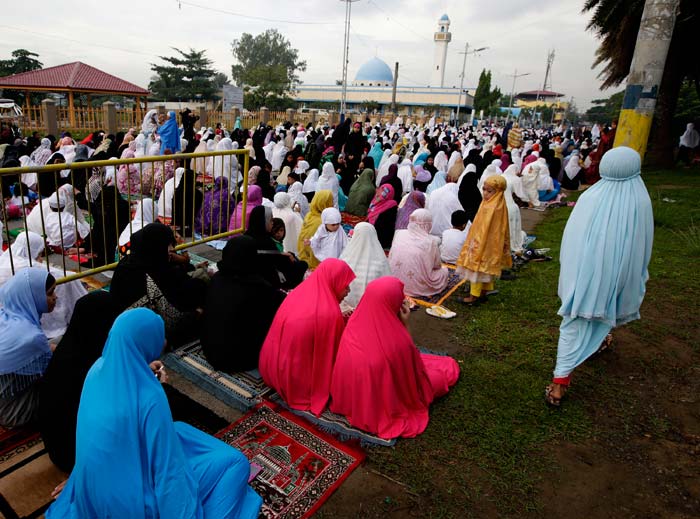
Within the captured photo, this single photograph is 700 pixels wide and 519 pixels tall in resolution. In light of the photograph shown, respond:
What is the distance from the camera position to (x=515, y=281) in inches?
205

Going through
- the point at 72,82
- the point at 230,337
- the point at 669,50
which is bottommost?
the point at 230,337

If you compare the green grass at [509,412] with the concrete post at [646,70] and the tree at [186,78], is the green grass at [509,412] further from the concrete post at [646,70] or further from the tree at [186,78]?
the tree at [186,78]

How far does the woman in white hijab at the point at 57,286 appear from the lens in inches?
122

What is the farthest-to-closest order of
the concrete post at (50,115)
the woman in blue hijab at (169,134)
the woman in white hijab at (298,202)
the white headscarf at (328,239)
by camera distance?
1. the concrete post at (50,115)
2. the woman in blue hijab at (169,134)
3. the woman in white hijab at (298,202)
4. the white headscarf at (328,239)

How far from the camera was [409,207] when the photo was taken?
6.18 m

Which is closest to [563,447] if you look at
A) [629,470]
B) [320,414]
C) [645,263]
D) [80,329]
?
[629,470]

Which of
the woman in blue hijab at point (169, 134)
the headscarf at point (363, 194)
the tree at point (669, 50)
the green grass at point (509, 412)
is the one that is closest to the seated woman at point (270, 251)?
the green grass at point (509, 412)

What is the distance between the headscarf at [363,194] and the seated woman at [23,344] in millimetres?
5558

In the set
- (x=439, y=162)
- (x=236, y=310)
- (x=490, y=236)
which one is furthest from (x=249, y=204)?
(x=439, y=162)

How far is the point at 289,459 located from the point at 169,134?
897 centimetres

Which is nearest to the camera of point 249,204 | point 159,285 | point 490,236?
point 159,285

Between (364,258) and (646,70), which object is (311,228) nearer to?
(364,258)

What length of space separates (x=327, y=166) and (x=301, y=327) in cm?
542

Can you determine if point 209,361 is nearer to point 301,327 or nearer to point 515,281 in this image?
point 301,327
